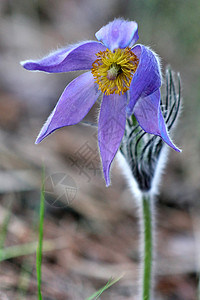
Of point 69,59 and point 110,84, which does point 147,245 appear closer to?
point 110,84

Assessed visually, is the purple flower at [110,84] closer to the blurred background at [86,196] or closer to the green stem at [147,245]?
the blurred background at [86,196]

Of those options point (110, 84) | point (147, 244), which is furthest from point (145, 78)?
point (147, 244)

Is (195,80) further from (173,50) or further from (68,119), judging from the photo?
(68,119)

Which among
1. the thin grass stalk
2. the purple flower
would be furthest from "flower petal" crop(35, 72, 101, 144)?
the thin grass stalk

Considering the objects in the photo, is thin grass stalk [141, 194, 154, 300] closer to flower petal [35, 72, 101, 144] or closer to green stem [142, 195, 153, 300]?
green stem [142, 195, 153, 300]

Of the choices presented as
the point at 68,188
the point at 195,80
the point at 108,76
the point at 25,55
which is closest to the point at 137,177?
the point at 108,76

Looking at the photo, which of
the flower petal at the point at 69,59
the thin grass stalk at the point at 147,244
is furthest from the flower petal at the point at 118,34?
the thin grass stalk at the point at 147,244

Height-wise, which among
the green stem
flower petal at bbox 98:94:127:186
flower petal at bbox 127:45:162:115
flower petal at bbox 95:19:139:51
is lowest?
the green stem
